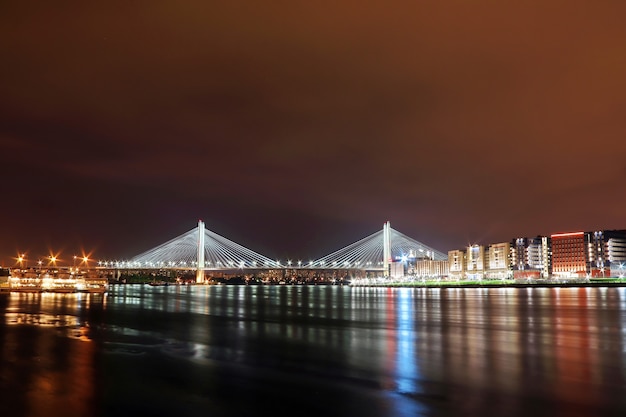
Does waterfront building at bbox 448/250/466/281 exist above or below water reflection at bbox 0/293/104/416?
above

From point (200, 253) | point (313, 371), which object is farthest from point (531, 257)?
point (313, 371)

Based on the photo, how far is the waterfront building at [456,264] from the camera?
481 ft

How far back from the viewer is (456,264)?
150375 millimetres

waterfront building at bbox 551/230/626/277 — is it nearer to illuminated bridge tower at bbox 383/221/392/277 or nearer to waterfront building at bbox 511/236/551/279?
waterfront building at bbox 511/236/551/279

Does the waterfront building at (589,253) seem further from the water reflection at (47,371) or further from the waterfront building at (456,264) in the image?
the water reflection at (47,371)

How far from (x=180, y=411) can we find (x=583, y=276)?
123m

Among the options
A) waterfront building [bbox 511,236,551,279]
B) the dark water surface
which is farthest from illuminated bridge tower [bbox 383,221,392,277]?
the dark water surface

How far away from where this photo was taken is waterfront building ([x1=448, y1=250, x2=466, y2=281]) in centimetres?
14650

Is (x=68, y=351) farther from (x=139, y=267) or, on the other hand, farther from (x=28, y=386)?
(x=139, y=267)

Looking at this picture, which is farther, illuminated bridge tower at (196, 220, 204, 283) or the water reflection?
illuminated bridge tower at (196, 220, 204, 283)

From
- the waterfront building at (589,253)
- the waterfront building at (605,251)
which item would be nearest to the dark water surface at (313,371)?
the waterfront building at (605,251)

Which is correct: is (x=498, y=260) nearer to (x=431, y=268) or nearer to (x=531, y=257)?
(x=531, y=257)

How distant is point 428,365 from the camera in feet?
39.9

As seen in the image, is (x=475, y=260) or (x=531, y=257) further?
(x=475, y=260)
